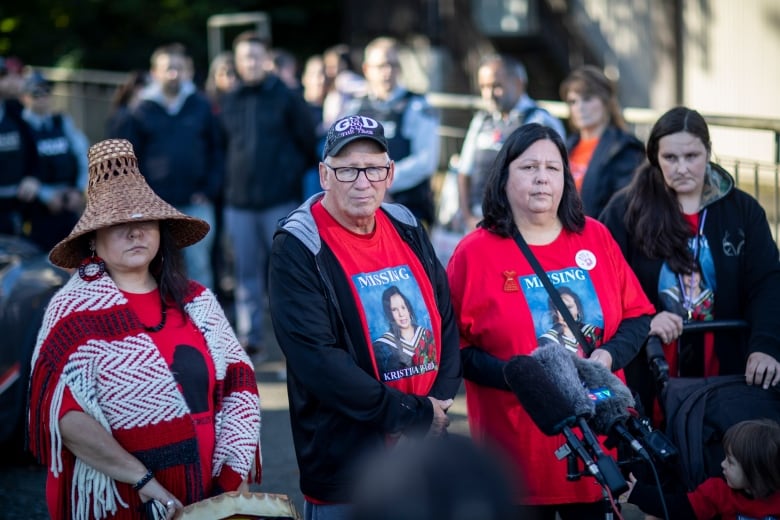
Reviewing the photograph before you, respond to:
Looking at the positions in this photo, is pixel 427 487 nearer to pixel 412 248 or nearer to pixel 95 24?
pixel 412 248

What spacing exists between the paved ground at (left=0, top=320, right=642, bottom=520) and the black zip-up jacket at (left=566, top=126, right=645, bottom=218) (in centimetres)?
161

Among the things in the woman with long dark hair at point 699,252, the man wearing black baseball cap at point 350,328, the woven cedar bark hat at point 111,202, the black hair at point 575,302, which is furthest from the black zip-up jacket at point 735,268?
the woven cedar bark hat at point 111,202

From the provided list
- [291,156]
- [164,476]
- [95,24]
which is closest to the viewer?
[164,476]

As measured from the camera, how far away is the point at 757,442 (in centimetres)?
425

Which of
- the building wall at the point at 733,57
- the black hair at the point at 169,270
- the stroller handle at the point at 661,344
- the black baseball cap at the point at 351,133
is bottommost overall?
the stroller handle at the point at 661,344

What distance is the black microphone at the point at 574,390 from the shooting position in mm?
3463

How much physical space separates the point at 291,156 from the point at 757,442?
5.93m

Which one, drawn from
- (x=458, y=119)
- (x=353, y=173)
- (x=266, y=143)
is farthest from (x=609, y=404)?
(x=458, y=119)

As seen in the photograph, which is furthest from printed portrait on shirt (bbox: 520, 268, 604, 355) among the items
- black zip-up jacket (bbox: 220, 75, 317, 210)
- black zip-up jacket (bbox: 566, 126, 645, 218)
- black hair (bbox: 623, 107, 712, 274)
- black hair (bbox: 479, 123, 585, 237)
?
black zip-up jacket (bbox: 220, 75, 317, 210)

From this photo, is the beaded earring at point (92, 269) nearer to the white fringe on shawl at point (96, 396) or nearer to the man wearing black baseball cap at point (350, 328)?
the white fringe on shawl at point (96, 396)

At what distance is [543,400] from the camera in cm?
368

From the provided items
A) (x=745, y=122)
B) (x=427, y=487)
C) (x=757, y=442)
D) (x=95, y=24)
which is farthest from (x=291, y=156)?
(x=95, y=24)

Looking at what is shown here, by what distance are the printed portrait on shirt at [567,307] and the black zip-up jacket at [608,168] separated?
9.11 ft

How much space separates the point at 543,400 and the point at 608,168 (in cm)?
395
